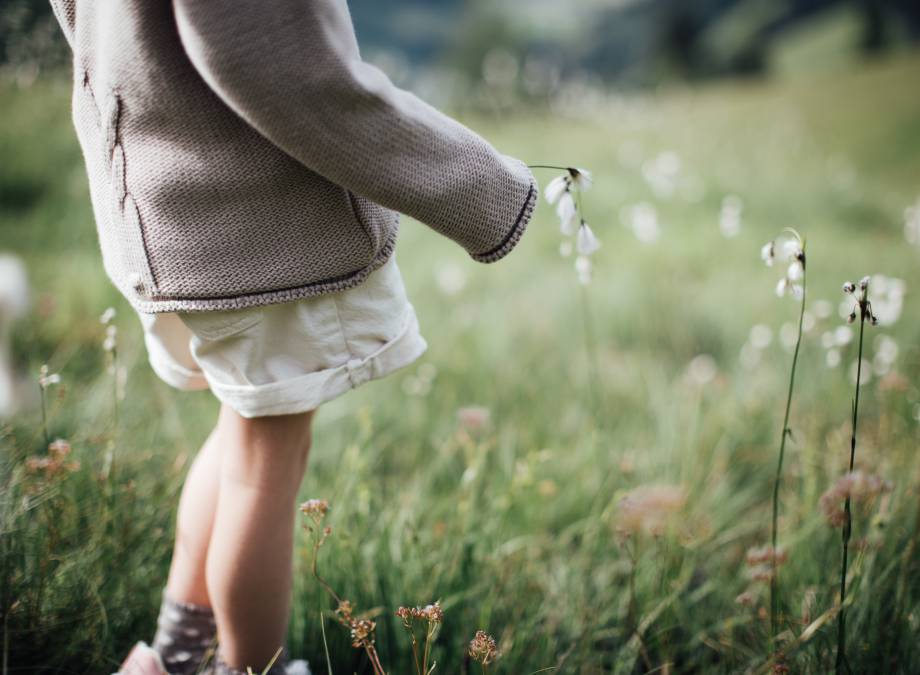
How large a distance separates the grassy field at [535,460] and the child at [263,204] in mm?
325

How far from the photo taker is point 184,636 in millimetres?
1381

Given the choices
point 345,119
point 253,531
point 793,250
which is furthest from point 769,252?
point 253,531

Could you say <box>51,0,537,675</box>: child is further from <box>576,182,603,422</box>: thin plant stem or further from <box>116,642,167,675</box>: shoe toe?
<box>576,182,603,422</box>: thin plant stem

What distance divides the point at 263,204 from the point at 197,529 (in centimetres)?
65

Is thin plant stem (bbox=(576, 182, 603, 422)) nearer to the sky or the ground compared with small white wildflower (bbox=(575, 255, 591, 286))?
nearer to the ground

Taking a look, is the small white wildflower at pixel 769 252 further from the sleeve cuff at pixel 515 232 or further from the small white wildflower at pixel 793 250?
the sleeve cuff at pixel 515 232

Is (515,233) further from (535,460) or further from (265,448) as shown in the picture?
(535,460)

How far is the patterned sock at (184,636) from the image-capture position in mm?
1379

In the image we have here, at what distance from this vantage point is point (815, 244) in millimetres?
4750

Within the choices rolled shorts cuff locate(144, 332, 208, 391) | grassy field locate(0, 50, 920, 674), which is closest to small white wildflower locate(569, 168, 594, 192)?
grassy field locate(0, 50, 920, 674)

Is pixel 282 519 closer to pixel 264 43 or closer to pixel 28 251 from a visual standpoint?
pixel 264 43

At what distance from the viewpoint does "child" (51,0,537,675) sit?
0.97 metres

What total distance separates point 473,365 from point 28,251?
235 centimetres

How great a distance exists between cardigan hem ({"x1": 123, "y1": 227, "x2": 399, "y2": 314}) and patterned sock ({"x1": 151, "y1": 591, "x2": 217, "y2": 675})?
61cm
